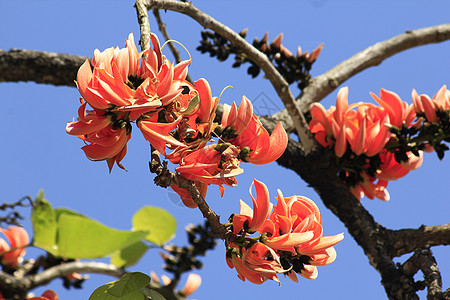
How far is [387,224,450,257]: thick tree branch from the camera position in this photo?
46.4 inches

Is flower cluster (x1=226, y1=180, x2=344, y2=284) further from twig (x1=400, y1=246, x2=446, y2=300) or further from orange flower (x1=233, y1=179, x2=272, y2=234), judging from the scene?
twig (x1=400, y1=246, x2=446, y2=300)

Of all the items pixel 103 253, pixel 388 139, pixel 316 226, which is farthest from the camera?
pixel 388 139

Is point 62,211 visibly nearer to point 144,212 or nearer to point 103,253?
point 103,253

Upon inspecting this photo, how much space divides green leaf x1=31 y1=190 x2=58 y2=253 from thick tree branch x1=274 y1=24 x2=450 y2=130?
1.02m

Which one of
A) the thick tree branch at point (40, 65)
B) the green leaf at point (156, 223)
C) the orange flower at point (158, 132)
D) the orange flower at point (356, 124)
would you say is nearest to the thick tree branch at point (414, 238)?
the orange flower at point (356, 124)

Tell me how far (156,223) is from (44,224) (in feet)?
1.28

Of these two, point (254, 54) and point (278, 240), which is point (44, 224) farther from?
point (254, 54)

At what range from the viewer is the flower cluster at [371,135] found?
1.17 m

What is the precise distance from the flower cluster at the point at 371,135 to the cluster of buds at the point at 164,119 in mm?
558

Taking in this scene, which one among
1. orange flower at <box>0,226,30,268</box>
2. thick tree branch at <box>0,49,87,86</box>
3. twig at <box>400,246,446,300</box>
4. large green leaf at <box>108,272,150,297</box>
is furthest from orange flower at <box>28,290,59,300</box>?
twig at <box>400,246,446,300</box>

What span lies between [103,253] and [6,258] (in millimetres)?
610

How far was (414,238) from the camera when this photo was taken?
122 cm

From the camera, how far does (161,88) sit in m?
0.60

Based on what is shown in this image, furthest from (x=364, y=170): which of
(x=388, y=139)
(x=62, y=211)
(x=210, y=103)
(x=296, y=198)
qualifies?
(x=62, y=211)
